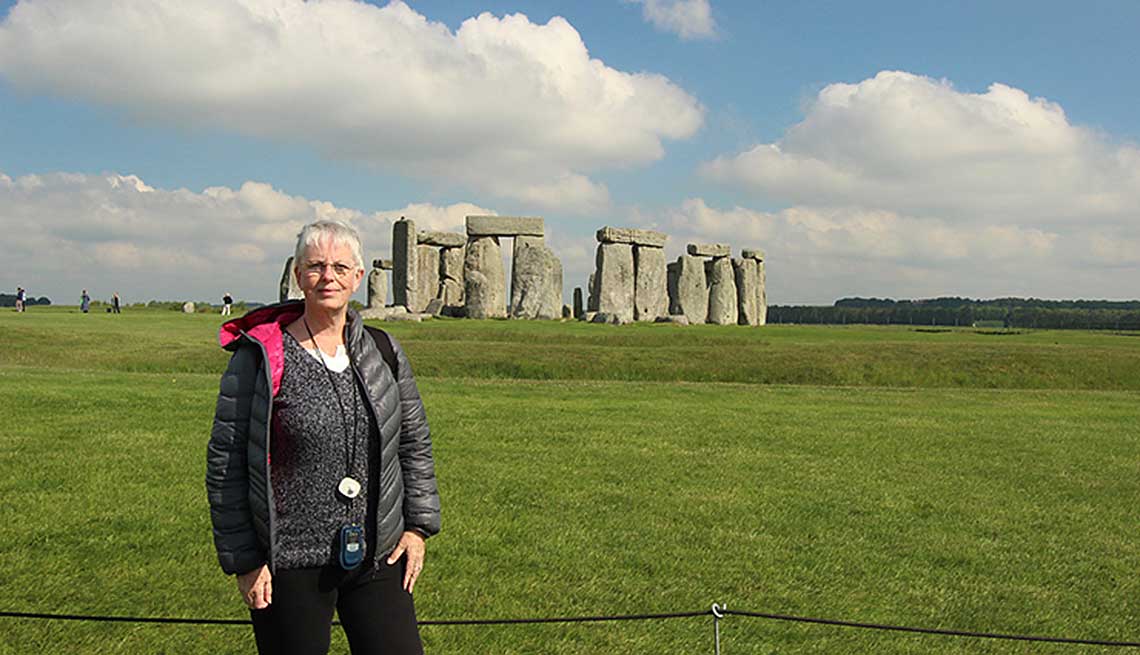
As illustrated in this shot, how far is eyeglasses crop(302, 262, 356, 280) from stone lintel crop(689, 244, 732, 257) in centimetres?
3407

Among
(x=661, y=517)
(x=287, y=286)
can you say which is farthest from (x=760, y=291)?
(x=661, y=517)

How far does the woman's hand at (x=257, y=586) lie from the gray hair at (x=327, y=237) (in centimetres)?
95

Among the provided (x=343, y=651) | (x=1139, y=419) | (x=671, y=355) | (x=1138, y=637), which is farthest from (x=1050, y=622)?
(x=671, y=355)

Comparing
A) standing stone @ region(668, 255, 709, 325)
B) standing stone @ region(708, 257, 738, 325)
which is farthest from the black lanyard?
standing stone @ region(708, 257, 738, 325)

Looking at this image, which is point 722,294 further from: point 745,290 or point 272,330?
point 272,330

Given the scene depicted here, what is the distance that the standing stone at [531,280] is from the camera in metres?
31.6

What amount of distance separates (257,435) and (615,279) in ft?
99.1

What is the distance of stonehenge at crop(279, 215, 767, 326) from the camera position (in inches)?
1243

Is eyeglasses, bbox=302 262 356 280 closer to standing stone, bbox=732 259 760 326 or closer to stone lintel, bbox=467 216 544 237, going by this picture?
stone lintel, bbox=467 216 544 237

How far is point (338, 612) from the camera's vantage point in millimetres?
2811

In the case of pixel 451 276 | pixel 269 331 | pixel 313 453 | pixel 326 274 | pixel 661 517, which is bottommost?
pixel 661 517

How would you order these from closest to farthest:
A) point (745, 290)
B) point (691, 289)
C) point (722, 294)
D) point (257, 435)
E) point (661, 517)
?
point (257, 435)
point (661, 517)
point (691, 289)
point (722, 294)
point (745, 290)

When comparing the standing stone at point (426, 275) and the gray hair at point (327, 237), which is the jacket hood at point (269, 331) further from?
the standing stone at point (426, 275)

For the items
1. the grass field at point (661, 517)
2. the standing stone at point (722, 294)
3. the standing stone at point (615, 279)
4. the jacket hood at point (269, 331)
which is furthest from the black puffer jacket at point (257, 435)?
the standing stone at point (722, 294)
